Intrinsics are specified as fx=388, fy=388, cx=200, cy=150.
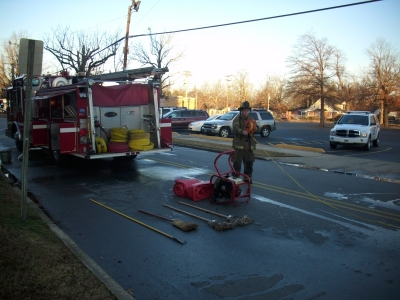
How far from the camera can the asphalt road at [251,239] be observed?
437 centimetres

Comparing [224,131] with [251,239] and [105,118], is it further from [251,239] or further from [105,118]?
[251,239]

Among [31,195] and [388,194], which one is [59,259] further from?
[388,194]

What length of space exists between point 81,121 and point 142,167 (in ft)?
8.38

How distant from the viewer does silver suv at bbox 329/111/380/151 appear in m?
18.7

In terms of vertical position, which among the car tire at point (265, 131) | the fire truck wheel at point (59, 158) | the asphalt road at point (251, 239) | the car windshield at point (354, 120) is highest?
the car windshield at point (354, 120)

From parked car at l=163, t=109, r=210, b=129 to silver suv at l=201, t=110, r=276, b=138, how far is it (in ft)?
14.3

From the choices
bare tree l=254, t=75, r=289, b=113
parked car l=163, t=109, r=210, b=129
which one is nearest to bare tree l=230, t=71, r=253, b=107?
bare tree l=254, t=75, r=289, b=113

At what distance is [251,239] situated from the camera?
19.1ft

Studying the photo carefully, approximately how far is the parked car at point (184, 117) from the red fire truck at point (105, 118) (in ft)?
58.4

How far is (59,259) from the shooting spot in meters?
4.63

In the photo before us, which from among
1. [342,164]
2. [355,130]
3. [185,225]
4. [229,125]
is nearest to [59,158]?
Answer: [185,225]

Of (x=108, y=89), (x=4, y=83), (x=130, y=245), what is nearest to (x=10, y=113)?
(x=108, y=89)

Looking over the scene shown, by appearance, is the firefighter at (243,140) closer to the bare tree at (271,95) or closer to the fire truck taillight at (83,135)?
the fire truck taillight at (83,135)

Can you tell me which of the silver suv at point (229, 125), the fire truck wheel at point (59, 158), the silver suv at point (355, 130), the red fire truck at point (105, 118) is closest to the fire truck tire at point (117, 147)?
the red fire truck at point (105, 118)
